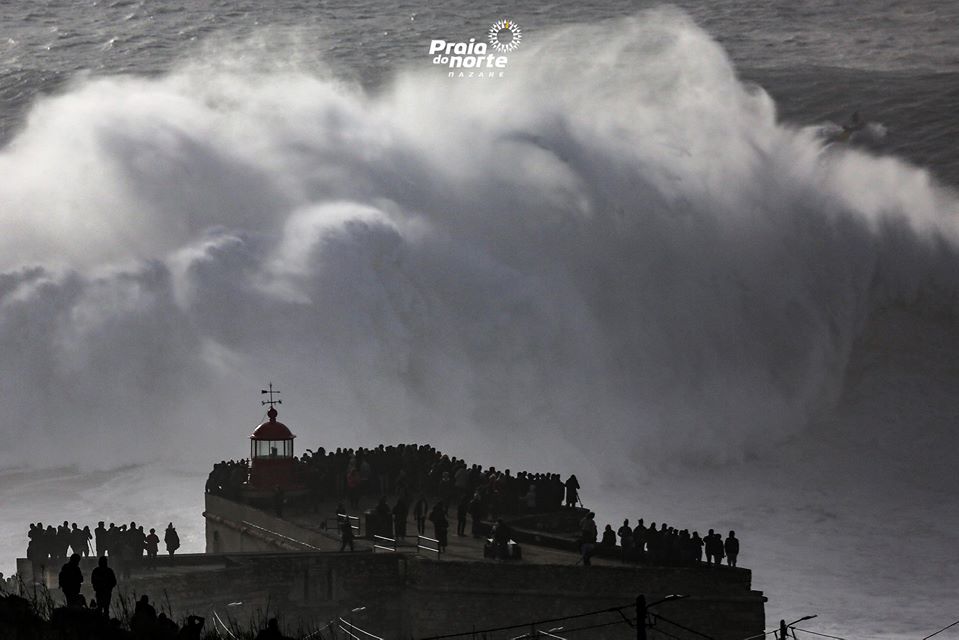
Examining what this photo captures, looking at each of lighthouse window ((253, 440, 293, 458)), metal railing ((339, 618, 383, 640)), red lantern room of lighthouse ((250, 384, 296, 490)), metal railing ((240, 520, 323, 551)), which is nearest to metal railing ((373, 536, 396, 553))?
metal railing ((240, 520, 323, 551))

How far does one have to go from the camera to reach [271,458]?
30.2 m

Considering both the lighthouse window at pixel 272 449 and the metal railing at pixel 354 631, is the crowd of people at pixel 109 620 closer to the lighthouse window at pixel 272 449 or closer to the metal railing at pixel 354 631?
the metal railing at pixel 354 631

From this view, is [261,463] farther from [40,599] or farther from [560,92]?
[560,92]

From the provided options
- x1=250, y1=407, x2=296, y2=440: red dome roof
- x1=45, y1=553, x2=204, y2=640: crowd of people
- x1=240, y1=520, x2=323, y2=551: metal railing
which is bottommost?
x1=45, y1=553, x2=204, y2=640: crowd of people

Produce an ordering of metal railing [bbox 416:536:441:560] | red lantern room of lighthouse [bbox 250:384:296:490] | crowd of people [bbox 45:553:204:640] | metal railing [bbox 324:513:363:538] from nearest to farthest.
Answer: crowd of people [bbox 45:553:204:640] → metal railing [bbox 416:536:441:560] → metal railing [bbox 324:513:363:538] → red lantern room of lighthouse [bbox 250:384:296:490]

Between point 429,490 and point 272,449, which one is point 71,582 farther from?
point 429,490

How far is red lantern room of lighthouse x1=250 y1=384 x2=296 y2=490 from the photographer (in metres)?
30.1

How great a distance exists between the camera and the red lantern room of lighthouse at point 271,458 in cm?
3008

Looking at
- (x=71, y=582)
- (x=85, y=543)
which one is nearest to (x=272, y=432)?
(x=85, y=543)

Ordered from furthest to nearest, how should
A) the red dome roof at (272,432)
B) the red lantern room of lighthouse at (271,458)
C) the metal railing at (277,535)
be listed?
the red dome roof at (272,432) → the red lantern room of lighthouse at (271,458) → the metal railing at (277,535)

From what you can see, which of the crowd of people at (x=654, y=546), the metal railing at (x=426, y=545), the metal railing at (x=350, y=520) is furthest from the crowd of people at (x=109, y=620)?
the metal railing at (x=350, y=520)

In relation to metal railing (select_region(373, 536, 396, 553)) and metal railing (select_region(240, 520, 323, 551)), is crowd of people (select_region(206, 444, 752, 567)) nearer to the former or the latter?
metal railing (select_region(373, 536, 396, 553))

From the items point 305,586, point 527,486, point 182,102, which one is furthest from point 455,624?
point 182,102

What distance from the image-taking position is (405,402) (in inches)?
1900
